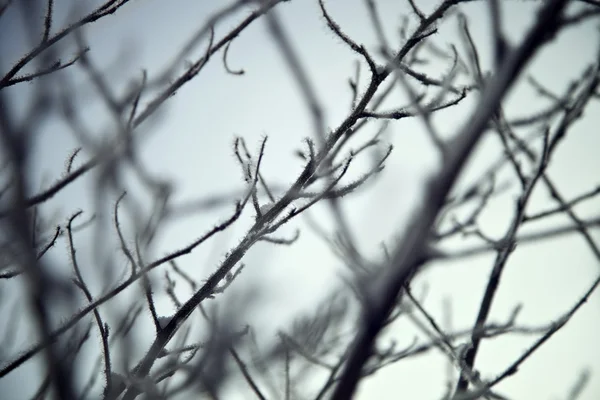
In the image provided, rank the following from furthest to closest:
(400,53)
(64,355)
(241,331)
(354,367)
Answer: (64,355) < (241,331) < (400,53) < (354,367)

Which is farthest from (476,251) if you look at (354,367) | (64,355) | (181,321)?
(64,355)

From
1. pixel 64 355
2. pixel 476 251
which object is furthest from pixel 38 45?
pixel 476 251

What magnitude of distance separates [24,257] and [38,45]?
0.76m

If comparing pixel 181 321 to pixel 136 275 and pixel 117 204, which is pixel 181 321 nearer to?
pixel 136 275

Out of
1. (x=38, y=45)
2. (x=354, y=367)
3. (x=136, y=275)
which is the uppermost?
(x=38, y=45)

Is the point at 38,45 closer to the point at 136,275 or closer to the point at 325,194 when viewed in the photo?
the point at 136,275

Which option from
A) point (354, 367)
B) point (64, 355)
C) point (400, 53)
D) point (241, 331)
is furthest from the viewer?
point (64, 355)

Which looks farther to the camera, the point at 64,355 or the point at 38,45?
the point at 64,355

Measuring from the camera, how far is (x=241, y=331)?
1.30 meters

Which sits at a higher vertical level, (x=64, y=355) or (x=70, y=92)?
(x=70, y=92)

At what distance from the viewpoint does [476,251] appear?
0.67 metres

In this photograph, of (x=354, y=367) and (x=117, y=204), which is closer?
(x=354, y=367)

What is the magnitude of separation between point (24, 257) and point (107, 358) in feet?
1.63

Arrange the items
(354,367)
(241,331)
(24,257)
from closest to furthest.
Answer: (354,367) < (24,257) < (241,331)
